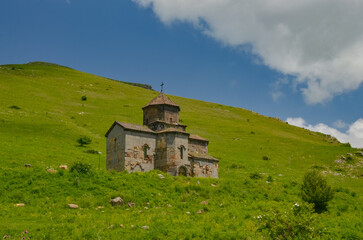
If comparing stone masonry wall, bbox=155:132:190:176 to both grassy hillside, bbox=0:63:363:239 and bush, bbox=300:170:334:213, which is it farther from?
bush, bbox=300:170:334:213

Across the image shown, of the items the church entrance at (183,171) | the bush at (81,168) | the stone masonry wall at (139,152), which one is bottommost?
the church entrance at (183,171)

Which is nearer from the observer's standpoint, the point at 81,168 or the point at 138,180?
the point at 81,168

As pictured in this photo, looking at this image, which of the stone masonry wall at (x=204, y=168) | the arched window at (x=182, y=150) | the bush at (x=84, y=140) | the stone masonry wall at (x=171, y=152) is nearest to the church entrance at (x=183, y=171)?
the stone masonry wall at (x=171, y=152)

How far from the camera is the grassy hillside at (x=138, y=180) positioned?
18.7 metres

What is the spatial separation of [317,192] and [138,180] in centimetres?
1410

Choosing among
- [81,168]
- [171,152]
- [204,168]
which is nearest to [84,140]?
[171,152]

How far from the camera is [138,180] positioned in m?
28.5

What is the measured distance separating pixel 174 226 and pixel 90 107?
64400 mm

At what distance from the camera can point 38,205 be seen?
21.8m

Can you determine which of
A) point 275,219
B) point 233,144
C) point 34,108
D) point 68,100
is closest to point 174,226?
point 275,219

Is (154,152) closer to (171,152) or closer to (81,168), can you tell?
(171,152)

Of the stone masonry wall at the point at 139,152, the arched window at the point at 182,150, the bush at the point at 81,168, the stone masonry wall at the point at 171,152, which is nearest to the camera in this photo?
the bush at the point at 81,168

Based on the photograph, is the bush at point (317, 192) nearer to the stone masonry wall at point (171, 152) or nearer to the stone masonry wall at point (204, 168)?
the stone masonry wall at point (204, 168)

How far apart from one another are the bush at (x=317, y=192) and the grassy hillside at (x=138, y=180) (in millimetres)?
978
